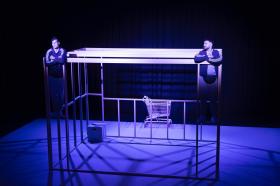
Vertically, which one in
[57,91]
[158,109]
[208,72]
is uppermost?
[208,72]

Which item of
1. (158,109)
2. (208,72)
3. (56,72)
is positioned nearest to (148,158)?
(158,109)

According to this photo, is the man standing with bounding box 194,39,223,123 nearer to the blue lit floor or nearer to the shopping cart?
the blue lit floor

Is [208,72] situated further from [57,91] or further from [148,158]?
[57,91]

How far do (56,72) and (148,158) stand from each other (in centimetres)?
251

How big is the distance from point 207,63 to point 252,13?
12.2 ft

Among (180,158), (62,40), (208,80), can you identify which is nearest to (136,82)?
(62,40)

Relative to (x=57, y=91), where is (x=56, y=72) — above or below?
above

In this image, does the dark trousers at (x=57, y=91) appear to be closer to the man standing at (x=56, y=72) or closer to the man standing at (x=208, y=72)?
the man standing at (x=56, y=72)

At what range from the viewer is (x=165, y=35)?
9.65 m

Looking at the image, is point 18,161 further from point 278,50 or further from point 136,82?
point 278,50

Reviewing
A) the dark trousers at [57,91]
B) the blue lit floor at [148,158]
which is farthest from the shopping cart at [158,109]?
the dark trousers at [57,91]

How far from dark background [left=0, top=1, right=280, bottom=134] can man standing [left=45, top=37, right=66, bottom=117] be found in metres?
2.99

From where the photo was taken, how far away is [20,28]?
398 inches

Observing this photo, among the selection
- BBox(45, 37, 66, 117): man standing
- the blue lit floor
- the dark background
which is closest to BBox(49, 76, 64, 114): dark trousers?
BBox(45, 37, 66, 117): man standing
